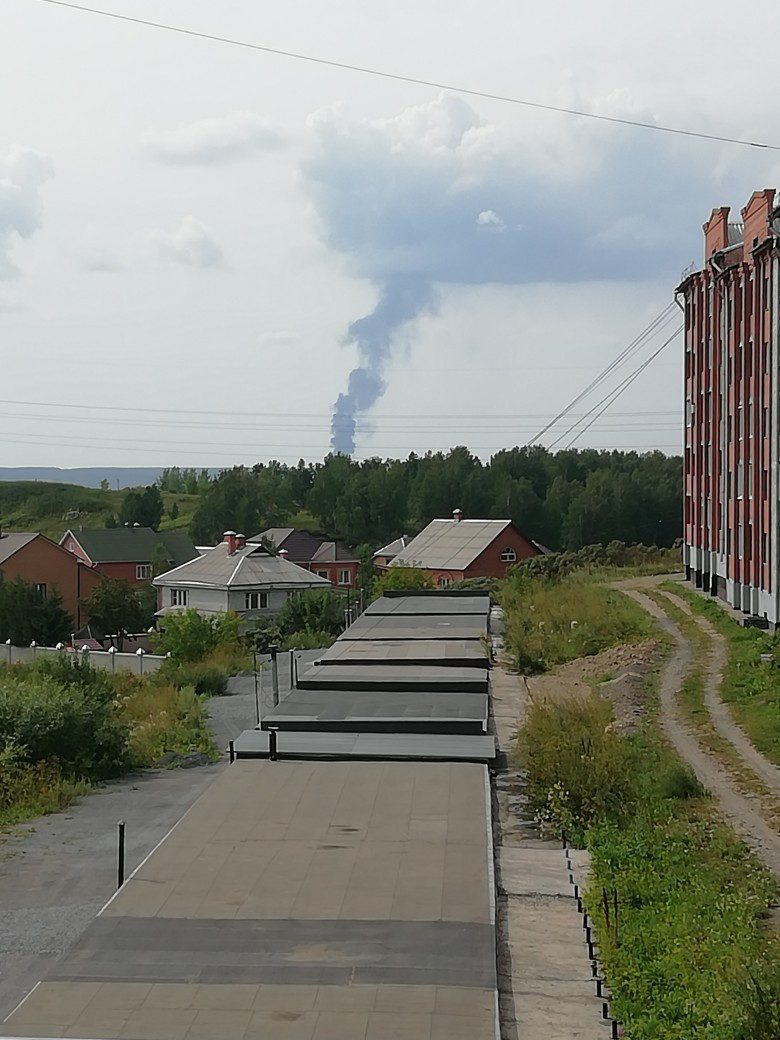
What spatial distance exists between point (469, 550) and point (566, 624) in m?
38.3

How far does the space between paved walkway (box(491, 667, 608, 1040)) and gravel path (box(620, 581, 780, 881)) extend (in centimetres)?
236

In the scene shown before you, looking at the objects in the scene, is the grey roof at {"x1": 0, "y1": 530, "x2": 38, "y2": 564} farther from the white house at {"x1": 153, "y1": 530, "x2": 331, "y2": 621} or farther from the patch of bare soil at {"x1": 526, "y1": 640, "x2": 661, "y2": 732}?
the patch of bare soil at {"x1": 526, "y1": 640, "x2": 661, "y2": 732}

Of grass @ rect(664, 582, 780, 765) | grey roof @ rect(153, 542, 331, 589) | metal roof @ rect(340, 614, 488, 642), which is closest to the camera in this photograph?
grass @ rect(664, 582, 780, 765)

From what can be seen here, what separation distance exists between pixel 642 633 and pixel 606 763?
17035 mm

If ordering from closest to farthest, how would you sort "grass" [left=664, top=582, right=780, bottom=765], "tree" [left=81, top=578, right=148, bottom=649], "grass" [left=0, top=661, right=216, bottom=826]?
1. "grass" [left=0, top=661, right=216, bottom=826]
2. "grass" [left=664, top=582, right=780, bottom=765]
3. "tree" [left=81, top=578, right=148, bottom=649]

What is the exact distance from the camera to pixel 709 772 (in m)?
18.3

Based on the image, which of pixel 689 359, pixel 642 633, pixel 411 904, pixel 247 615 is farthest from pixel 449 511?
pixel 411 904

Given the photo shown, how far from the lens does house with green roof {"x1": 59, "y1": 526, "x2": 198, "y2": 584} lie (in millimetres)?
89750

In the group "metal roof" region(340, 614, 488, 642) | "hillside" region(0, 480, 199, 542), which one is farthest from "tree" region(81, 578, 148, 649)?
"hillside" region(0, 480, 199, 542)

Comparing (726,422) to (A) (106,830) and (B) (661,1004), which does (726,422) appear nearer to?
(A) (106,830)

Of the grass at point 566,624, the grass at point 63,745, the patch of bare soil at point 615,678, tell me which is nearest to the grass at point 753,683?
the patch of bare soil at point 615,678

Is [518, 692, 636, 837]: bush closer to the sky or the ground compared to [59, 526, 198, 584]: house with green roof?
closer to the ground

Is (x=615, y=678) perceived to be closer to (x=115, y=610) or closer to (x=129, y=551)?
(x=115, y=610)

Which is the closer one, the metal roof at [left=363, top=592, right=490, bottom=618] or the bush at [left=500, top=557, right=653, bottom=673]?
the bush at [left=500, top=557, right=653, bottom=673]
